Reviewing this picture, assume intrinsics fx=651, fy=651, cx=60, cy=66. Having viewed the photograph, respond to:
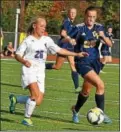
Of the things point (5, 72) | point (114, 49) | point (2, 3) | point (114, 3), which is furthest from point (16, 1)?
point (5, 72)

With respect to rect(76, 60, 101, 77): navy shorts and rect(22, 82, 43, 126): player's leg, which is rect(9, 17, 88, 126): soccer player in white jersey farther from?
rect(76, 60, 101, 77): navy shorts

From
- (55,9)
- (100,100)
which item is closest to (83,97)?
(100,100)

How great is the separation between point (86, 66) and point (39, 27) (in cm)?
107

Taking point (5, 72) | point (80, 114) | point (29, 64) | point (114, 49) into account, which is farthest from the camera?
point (114, 49)

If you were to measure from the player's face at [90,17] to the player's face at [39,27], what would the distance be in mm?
793

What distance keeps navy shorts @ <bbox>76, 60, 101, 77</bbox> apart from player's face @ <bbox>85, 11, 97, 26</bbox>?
0.64 meters

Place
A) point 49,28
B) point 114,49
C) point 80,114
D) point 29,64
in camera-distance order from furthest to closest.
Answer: point 49,28 < point 114,49 < point 80,114 < point 29,64

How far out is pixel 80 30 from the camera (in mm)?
10945

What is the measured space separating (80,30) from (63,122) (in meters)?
1.57

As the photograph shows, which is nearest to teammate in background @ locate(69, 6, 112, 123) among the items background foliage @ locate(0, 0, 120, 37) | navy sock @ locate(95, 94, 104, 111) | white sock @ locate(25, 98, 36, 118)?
navy sock @ locate(95, 94, 104, 111)

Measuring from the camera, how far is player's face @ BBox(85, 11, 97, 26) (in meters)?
10.7

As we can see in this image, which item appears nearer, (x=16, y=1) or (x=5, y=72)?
(x=5, y=72)

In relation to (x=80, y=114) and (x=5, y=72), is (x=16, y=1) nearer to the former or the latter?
(x=5, y=72)

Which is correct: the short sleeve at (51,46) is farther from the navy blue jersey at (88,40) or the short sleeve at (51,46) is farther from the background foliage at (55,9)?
the background foliage at (55,9)
